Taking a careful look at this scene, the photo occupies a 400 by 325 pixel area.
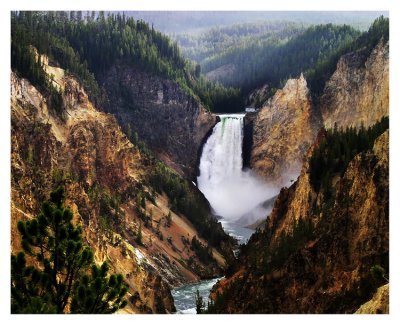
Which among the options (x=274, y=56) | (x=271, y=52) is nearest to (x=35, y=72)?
(x=274, y=56)

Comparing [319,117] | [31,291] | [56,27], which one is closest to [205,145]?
[319,117]

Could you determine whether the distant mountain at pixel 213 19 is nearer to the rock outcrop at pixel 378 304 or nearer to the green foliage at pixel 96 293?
the rock outcrop at pixel 378 304

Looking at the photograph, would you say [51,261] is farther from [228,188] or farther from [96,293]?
[228,188]

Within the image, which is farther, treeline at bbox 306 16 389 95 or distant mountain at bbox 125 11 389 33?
treeline at bbox 306 16 389 95

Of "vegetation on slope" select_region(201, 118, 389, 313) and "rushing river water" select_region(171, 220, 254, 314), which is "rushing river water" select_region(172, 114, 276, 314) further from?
"vegetation on slope" select_region(201, 118, 389, 313)

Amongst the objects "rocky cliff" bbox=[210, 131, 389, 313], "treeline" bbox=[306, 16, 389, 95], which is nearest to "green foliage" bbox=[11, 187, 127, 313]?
"rocky cliff" bbox=[210, 131, 389, 313]

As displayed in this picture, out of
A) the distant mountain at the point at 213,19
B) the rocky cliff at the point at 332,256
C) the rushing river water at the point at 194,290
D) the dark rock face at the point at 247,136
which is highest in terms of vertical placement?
the distant mountain at the point at 213,19

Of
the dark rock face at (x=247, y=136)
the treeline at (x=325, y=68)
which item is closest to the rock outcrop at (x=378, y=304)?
the treeline at (x=325, y=68)
